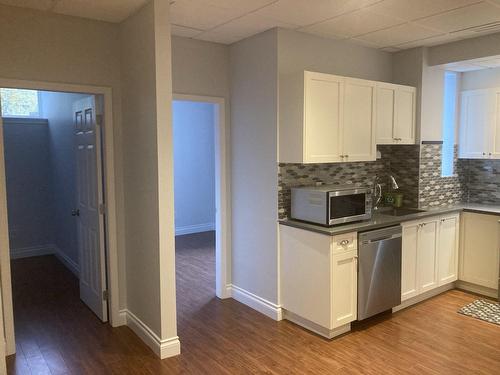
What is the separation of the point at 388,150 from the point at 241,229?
1.94m

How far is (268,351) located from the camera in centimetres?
326

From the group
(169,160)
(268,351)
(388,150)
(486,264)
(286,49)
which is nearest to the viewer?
(169,160)

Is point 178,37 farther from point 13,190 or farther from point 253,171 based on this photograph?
point 13,190

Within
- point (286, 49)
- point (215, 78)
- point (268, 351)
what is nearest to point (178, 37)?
point (215, 78)

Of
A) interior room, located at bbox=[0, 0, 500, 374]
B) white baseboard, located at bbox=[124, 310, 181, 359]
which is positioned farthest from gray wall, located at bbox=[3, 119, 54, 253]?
white baseboard, located at bbox=[124, 310, 181, 359]

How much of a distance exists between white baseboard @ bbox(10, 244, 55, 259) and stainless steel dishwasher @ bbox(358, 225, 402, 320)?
4.85 m

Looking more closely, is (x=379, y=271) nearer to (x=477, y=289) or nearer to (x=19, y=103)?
(x=477, y=289)

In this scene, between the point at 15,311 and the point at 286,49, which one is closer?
the point at 286,49

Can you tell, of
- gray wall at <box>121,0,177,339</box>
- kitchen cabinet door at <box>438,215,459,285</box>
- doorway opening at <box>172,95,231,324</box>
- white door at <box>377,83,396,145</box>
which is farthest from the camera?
doorway opening at <box>172,95,231,324</box>

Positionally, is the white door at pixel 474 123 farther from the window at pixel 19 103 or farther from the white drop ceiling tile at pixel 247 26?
the window at pixel 19 103

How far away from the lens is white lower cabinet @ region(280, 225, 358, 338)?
3.37 m

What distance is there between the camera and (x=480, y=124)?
4645 mm

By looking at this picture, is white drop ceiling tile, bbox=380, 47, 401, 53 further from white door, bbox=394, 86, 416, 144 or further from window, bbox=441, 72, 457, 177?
window, bbox=441, 72, 457, 177

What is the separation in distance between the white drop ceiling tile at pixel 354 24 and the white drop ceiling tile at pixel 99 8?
1.51 meters
